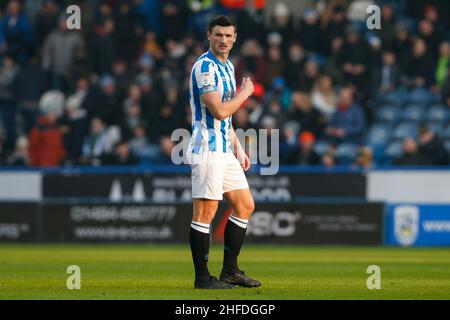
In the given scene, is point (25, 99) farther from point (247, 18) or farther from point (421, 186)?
point (421, 186)

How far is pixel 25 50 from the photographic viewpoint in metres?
25.6

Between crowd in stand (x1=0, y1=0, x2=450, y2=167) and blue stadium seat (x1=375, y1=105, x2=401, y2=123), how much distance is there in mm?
169

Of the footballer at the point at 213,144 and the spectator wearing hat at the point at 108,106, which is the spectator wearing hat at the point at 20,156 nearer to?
the spectator wearing hat at the point at 108,106

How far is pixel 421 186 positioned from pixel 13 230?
8.02 meters

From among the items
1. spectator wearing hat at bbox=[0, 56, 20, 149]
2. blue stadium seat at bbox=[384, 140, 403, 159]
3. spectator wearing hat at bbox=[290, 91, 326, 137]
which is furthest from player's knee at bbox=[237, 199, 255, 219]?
spectator wearing hat at bbox=[0, 56, 20, 149]

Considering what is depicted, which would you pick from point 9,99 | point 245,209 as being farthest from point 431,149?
point 245,209

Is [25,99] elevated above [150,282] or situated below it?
above

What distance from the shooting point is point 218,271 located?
13203mm

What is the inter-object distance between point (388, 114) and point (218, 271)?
1120 centimetres

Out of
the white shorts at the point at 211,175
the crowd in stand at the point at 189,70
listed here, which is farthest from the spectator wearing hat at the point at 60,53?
the white shorts at the point at 211,175

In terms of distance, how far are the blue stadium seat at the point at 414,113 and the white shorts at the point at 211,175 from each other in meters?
13.1

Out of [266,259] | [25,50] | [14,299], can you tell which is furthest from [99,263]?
[25,50]

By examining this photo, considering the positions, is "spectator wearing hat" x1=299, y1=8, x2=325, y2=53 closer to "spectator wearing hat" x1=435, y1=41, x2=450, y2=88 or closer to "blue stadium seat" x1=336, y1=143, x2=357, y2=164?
"spectator wearing hat" x1=435, y1=41, x2=450, y2=88

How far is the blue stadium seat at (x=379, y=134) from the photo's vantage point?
23188mm
